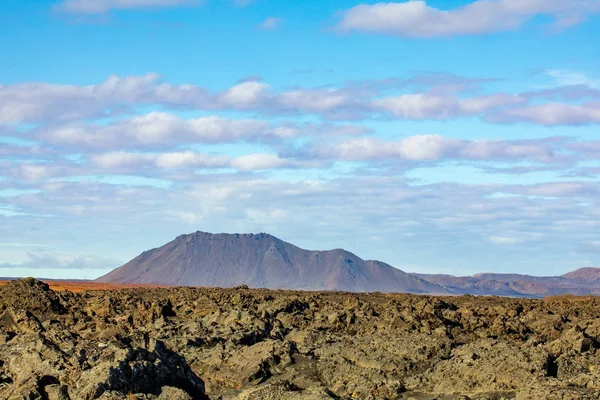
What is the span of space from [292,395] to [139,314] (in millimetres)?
→ 17351

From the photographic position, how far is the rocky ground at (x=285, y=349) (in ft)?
40.2

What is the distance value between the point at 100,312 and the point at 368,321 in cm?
957

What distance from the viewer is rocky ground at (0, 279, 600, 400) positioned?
40.2 feet

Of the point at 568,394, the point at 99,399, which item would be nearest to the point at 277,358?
the point at 568,394

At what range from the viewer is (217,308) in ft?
101

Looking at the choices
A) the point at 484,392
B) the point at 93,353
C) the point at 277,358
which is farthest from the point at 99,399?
the point at 277,358

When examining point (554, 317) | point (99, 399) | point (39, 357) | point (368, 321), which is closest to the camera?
point (99, 399)

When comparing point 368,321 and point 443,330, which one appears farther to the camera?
point 368,321

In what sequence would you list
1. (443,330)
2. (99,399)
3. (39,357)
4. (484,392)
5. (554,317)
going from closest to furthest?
(99,399) → (39,357) → (484,392) → (443,330) → (554,317)

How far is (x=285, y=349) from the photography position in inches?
833

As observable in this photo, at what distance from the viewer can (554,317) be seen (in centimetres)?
3031

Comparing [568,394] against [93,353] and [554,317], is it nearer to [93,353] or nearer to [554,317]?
[93,353]

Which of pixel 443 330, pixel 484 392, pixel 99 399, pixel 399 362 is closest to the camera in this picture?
pixel 99 399

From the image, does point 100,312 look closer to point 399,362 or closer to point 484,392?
point 399,362
